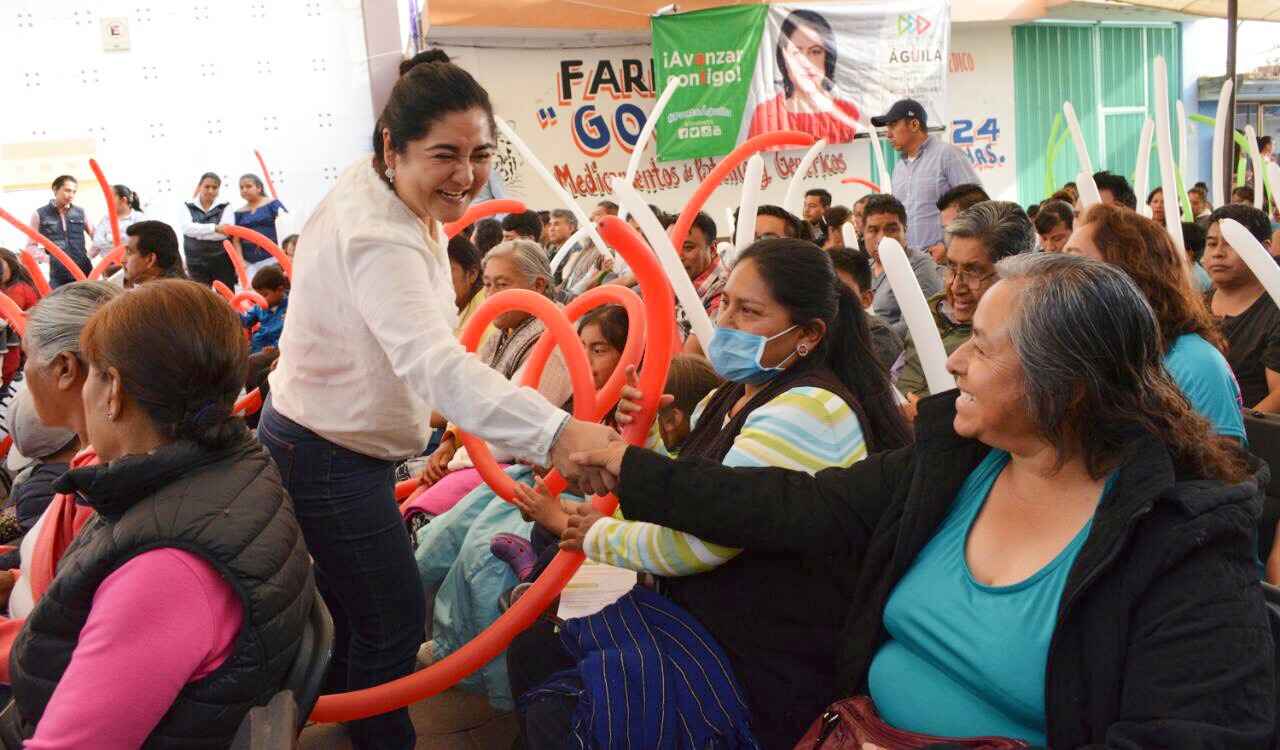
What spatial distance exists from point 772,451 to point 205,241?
8.33 metres

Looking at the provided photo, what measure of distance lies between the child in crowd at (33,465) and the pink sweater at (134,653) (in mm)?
1454

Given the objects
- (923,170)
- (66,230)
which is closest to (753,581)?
(923,170)

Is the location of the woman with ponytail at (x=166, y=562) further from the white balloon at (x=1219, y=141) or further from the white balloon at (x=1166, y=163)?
the white balloon at (x=1219, y=141)

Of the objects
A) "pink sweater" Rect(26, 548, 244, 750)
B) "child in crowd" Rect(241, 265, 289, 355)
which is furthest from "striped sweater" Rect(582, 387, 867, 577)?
"child in crowd" Rect(241, 265, 289, 355)

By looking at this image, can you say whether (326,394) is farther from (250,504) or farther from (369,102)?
(369,102)

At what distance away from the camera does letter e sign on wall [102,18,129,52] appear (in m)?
10.8

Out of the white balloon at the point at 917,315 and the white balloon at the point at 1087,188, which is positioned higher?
the white balloon at the point at 1087,188

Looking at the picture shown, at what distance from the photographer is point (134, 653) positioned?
1.40 m

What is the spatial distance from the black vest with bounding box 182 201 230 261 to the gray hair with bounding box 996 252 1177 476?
869cm

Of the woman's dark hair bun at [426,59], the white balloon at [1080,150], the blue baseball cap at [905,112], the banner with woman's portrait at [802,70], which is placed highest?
the banner with woman's portrait at [802,70]

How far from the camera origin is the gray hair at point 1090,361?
4.84 ft

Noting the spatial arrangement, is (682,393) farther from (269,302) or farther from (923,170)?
(269,302)

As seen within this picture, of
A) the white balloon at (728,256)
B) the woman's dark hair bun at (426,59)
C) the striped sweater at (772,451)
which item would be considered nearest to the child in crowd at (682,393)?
the white balloon at (728,256)

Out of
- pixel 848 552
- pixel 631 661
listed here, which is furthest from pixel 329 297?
pixel 848 552
